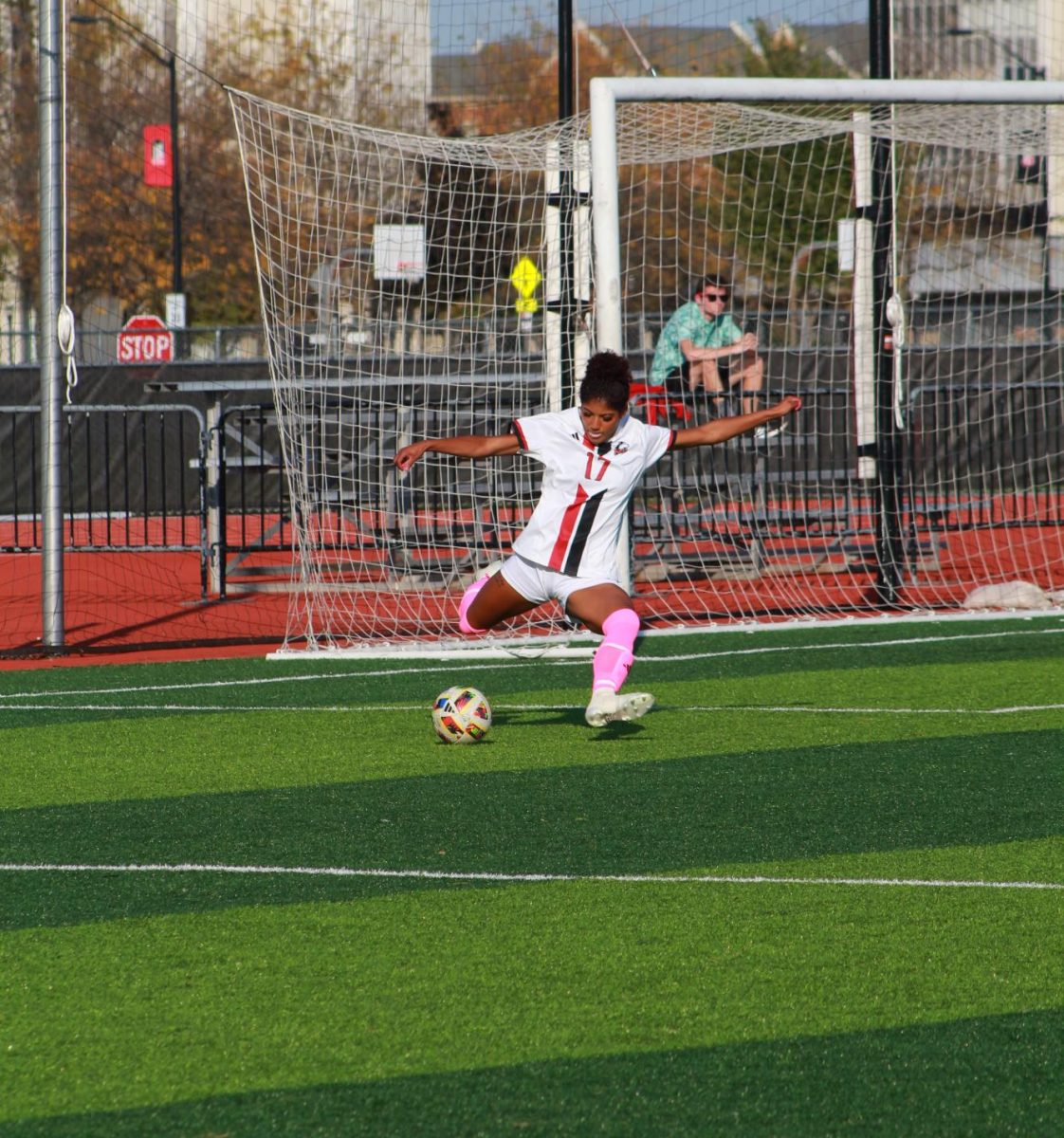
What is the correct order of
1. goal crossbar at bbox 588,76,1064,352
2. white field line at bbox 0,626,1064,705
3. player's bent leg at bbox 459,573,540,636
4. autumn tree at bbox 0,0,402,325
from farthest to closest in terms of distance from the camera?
1. autumn tree at bbox 0,0,402,325
2. goal crossbar at bbox 588,76,1064,352
3. white field line at bbox 0,626,1064,705
4. player's bent leg at bbox 459,573,540,636

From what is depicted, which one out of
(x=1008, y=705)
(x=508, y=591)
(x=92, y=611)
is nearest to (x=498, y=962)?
(x=508, y=591)

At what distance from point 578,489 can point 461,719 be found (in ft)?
3.71

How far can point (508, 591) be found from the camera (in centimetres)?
754

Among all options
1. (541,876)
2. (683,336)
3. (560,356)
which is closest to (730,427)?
(541,876)

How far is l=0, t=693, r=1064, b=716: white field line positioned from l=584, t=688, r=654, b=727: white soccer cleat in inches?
47.3

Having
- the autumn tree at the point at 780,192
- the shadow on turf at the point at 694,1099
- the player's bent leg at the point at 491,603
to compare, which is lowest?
the shadow on turf at the point at 694,1099

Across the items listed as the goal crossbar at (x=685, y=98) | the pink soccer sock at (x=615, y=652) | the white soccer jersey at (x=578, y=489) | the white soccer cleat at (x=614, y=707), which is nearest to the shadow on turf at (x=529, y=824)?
the white soccer cleat at (x=614, y=707)

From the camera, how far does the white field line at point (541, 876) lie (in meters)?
4.84

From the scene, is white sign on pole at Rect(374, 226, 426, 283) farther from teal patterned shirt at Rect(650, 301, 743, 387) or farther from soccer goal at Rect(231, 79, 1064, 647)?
teal patterned shirt at Rect(650, 301, 743, 387)

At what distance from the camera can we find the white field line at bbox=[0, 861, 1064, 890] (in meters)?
4.84

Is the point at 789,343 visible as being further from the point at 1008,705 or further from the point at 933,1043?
the point at 933,1043

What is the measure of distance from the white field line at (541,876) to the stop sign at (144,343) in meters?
19.9

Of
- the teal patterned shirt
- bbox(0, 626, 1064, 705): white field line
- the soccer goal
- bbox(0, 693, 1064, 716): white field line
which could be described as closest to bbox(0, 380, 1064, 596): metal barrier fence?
the soccer goal

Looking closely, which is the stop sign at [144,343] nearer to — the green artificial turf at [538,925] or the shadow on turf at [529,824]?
the green artificial turf at [538,925]
